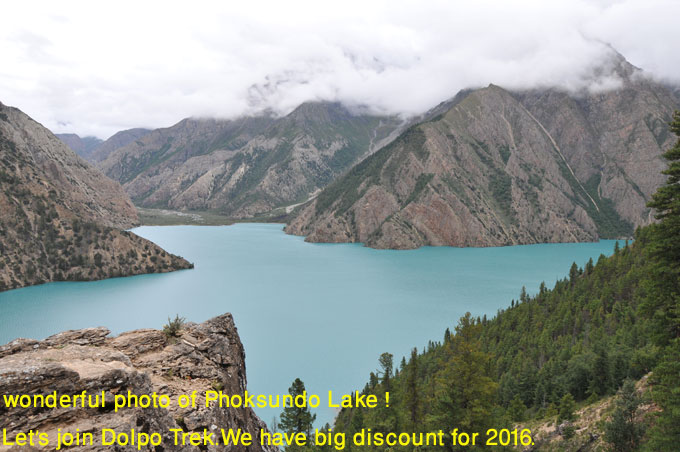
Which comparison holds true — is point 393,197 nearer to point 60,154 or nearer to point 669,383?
point 60,154

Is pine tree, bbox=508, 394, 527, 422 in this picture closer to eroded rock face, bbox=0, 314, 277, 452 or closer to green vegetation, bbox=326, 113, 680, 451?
green vegetation, bbox=326, 113, 680, 451

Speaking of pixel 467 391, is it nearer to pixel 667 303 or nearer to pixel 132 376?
pixel 667 303

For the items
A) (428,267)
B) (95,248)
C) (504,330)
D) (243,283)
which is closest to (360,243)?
(428,267)

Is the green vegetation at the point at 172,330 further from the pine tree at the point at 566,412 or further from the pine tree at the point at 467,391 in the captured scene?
the pine tree at the point at 566,412

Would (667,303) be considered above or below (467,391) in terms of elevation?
above

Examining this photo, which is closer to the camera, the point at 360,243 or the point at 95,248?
the point at 95,248

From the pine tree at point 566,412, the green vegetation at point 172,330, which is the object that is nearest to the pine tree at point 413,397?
the pine tree at point 566,412

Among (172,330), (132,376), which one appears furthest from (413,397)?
(132,376)
